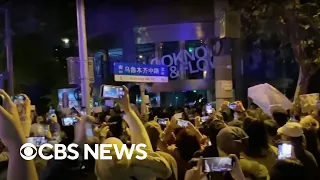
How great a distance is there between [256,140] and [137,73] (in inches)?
184

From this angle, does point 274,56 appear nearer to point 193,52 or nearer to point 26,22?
point 193,52

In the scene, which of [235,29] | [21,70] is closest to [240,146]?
[235,29]

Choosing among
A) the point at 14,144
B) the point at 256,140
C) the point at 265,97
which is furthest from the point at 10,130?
the point at 265,97

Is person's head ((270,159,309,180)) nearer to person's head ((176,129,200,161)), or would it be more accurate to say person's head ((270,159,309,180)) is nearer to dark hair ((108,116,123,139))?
person's head ((176,129,200,161))

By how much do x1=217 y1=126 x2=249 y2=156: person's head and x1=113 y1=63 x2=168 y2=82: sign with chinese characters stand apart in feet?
14.8

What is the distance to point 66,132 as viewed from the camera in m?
4.09

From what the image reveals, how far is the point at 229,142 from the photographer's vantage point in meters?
3.40

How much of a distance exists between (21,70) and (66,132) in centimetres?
1599

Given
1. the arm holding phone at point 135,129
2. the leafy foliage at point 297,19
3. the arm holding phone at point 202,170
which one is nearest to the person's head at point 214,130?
the arm holding phone at point 135,129

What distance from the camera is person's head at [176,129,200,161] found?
374cm

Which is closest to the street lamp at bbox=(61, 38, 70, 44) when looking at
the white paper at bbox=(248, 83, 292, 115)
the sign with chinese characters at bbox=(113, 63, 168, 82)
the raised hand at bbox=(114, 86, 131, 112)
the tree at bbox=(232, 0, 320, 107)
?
the tree at bbox=(232, 0, 320, 107)

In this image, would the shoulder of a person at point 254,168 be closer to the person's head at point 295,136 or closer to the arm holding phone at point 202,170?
the person's head at point 295,136

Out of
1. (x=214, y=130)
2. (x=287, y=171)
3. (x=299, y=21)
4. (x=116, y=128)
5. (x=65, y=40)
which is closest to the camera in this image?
(x=287, y=171)

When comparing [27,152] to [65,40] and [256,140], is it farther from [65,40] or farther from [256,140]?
[65,40]
